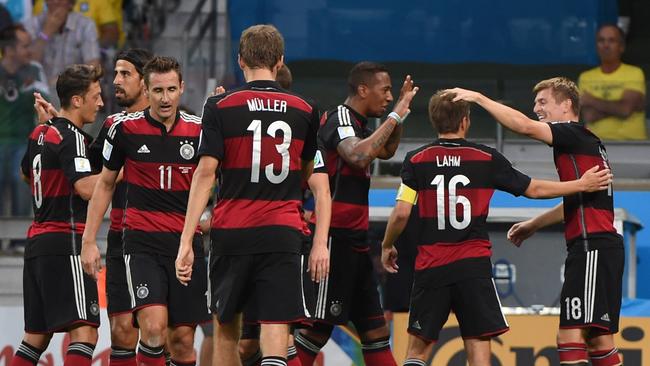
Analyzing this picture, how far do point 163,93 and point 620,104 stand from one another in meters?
6.58

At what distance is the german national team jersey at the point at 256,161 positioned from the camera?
25.7 ft

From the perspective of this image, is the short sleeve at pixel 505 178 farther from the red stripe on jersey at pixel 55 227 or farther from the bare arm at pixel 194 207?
the red stripe on jersey at pixel 55 227

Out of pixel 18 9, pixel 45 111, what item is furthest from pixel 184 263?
pixel 18 9

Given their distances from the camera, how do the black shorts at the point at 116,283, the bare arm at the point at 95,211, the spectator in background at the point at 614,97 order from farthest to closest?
1. the spectator in background at the point at 614,97
2. the black shorts at the point at 116,283
3. the bare arm at the point at 95,211

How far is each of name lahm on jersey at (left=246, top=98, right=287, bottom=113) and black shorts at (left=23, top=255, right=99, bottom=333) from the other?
213 centimetres

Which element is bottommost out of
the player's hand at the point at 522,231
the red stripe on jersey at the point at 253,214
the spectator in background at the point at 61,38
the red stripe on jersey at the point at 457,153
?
the player's hand at the point at 522,231

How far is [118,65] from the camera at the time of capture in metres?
9.72

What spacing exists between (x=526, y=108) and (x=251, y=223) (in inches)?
270

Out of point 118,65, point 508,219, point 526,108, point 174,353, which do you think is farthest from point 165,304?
point 526,108

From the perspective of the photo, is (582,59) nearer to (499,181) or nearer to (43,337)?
(499,181)

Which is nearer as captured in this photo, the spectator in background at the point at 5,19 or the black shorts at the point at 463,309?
the black shorts at the point at 463,309

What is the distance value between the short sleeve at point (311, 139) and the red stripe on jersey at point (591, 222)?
193 cm

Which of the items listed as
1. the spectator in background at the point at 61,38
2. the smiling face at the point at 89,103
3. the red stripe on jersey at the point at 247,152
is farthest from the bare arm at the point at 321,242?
the spectator in background at the point at 61,38

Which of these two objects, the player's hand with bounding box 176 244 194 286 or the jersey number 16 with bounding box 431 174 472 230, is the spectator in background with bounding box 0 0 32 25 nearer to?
the jersey number 16 with bounding box 431 174 472 230
